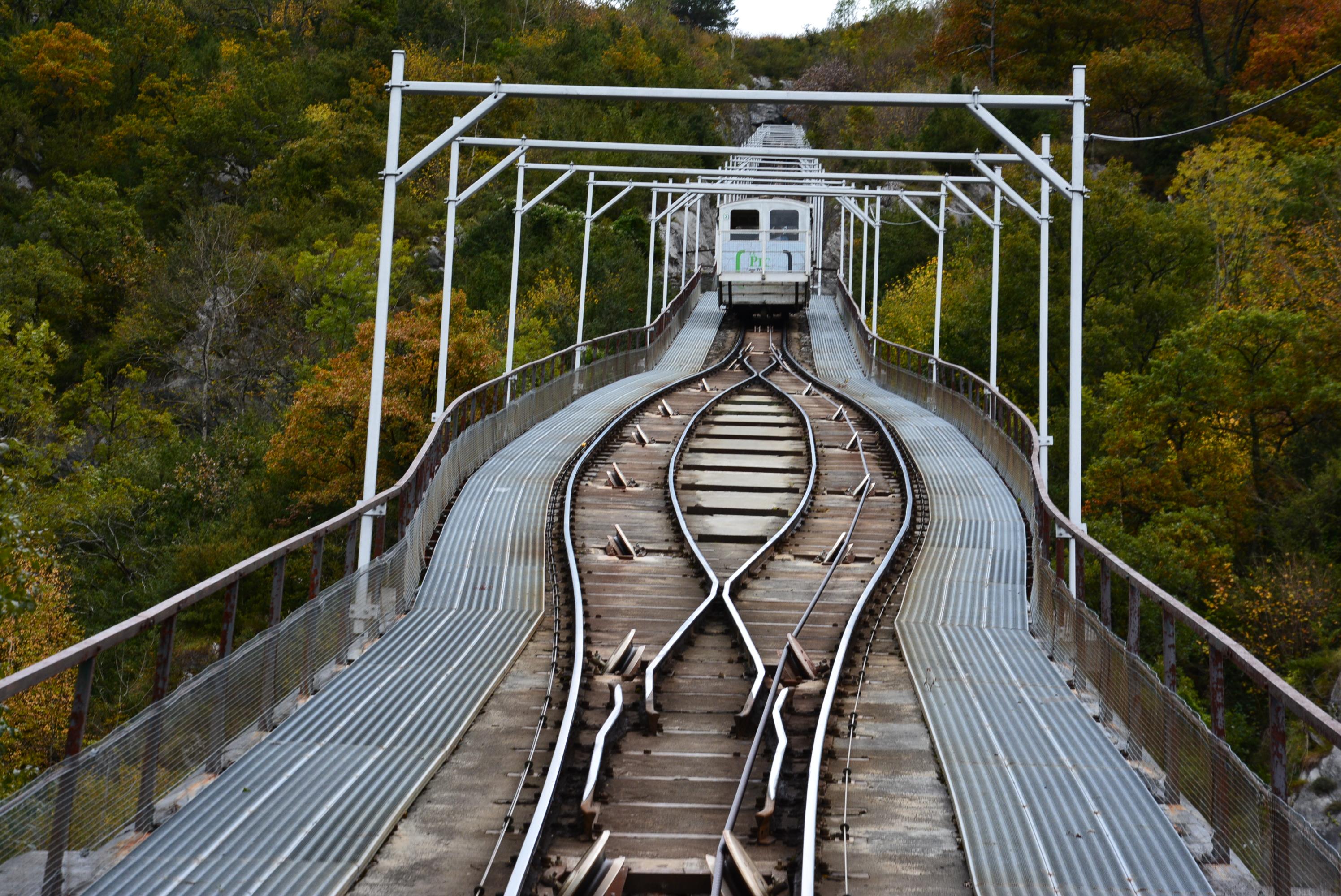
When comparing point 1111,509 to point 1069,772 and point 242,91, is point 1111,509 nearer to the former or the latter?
point 1069,772

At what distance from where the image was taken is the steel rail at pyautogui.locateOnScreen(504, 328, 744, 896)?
242 inches

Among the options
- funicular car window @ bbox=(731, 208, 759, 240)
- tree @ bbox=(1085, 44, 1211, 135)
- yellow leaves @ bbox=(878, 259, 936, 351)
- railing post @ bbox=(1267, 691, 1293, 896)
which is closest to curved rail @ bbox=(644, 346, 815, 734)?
railing post @ bbox=(1267, 691, 1293, 896)

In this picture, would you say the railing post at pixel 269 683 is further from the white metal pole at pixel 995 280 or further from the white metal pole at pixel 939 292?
the white metal pole at pixel 939 292

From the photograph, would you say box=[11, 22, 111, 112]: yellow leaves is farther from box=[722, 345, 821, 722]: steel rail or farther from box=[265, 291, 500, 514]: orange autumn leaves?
box=[722, 345, 821, 722]: steel rail

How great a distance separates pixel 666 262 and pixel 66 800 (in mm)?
33312

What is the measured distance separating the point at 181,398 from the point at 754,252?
22977 millimetres

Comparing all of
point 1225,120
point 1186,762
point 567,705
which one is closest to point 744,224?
point 1225,120

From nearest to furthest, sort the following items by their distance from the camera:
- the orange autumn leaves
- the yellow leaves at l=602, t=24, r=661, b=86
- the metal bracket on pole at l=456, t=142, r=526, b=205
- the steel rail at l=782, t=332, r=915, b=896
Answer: the steel rail at l=782, t=332, r=915, b=896 < the metal bracket on pole at l=456, t=142, r=526, b=205 < the orange autumn leaves < the yellow leaves at l=602, t=24, r=661, b=86

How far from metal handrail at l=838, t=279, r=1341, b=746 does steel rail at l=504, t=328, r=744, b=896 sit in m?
3.65

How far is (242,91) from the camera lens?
6656cm

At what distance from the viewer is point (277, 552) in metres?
8.45

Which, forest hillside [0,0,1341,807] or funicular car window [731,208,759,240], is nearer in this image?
forest hillside [0,0,1341,807]

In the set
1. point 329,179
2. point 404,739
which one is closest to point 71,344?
point 329,179

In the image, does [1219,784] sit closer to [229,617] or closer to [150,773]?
[150,773]
